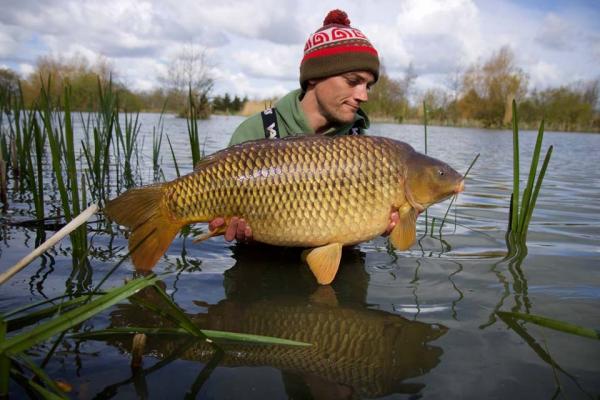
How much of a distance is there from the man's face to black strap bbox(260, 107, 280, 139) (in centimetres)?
32

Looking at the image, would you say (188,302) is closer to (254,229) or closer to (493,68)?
(254,229)

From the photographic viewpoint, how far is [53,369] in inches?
51.7

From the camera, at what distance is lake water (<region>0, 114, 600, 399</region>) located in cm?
132

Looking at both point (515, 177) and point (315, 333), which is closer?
point (315, 333)

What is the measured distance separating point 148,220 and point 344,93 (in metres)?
1.35

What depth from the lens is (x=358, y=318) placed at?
1.80 metres

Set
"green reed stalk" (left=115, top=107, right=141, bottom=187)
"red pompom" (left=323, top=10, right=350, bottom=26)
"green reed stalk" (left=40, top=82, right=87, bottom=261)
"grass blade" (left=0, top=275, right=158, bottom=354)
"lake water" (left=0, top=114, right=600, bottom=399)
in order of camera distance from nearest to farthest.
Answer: "grass blade" (left=0, top=275, right=158, bottom=354) < "lake water" (left=0, top=114, right=600, bottom=399) < "green reed stalk" (left=40, top=82, right=87, bottom=261) < "red pompom" (left=323, top=10, right=350, bottom=26) < "green reed stalk" (left=115, top=107, right=141, bottom=187)

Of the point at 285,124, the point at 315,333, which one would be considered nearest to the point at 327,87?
the point at 285,124

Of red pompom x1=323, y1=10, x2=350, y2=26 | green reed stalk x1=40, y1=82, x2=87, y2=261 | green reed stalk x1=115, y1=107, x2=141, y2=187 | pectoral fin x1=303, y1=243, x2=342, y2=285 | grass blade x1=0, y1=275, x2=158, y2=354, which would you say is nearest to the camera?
grass blade x1=0, y1=275, x2=158, y2=354

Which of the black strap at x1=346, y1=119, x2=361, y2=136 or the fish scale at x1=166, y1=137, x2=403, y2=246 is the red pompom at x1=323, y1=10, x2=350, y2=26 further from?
the fish scale at x1=166, y1=137, x2=403, y2=246

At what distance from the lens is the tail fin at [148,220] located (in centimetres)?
201

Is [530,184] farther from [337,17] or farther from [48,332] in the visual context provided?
[48,332]

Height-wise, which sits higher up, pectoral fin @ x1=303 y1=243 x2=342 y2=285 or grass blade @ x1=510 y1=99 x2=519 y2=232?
grass blade @ x1=510 y1=99 x2=519 y2=232

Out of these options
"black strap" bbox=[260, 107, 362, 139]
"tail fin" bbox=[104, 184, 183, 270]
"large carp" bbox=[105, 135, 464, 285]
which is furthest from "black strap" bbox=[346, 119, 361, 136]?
"tail fin" bbox=[104, 184, 183, 270]
